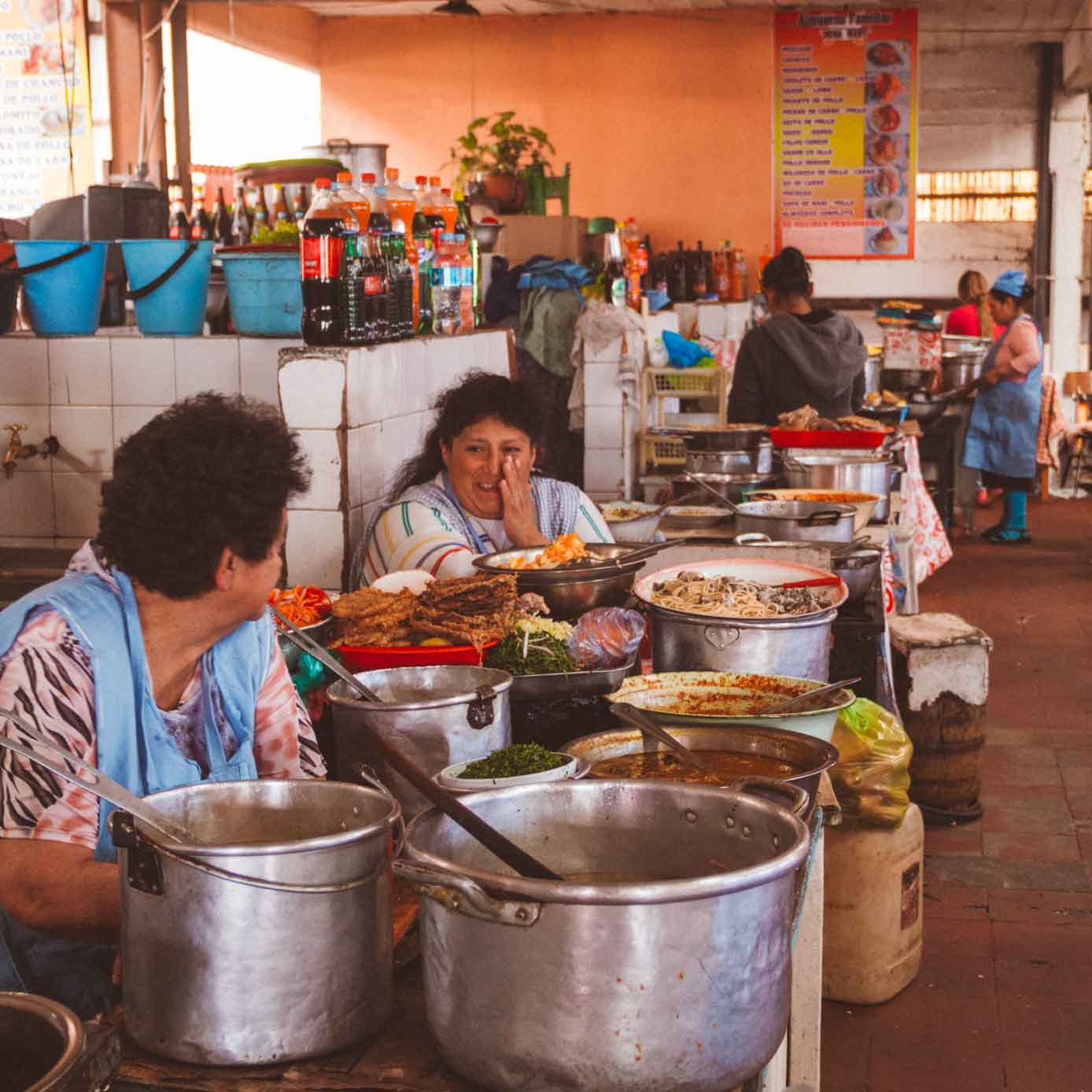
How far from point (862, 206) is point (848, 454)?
275 inches

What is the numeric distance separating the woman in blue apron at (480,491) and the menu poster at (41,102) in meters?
5.71

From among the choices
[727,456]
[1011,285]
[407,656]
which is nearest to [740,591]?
[407,656]

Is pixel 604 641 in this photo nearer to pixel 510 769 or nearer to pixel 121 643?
pixel 510 769

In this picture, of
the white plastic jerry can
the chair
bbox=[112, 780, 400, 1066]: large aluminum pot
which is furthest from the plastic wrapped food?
the chair

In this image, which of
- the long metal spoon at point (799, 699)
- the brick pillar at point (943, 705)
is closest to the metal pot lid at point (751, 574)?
the long metal spoon at point (799, 699)

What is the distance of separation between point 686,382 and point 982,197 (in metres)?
6.92

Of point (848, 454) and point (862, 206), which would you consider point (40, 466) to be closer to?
point (848, 454)

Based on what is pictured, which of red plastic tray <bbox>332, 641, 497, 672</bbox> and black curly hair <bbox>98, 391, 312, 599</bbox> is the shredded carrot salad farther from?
black curly hair <bbox>98, 391, 312, 599</bbox>

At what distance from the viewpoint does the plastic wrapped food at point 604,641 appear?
249 cm

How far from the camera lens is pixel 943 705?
485 cm

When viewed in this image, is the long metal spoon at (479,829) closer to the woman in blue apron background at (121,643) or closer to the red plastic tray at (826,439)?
the woman in blue apron background at (121,643)

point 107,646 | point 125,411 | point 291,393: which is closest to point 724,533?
point 291,393

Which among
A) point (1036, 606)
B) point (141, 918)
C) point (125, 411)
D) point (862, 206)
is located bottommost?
point (1036, 606)

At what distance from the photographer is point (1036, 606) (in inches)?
332
